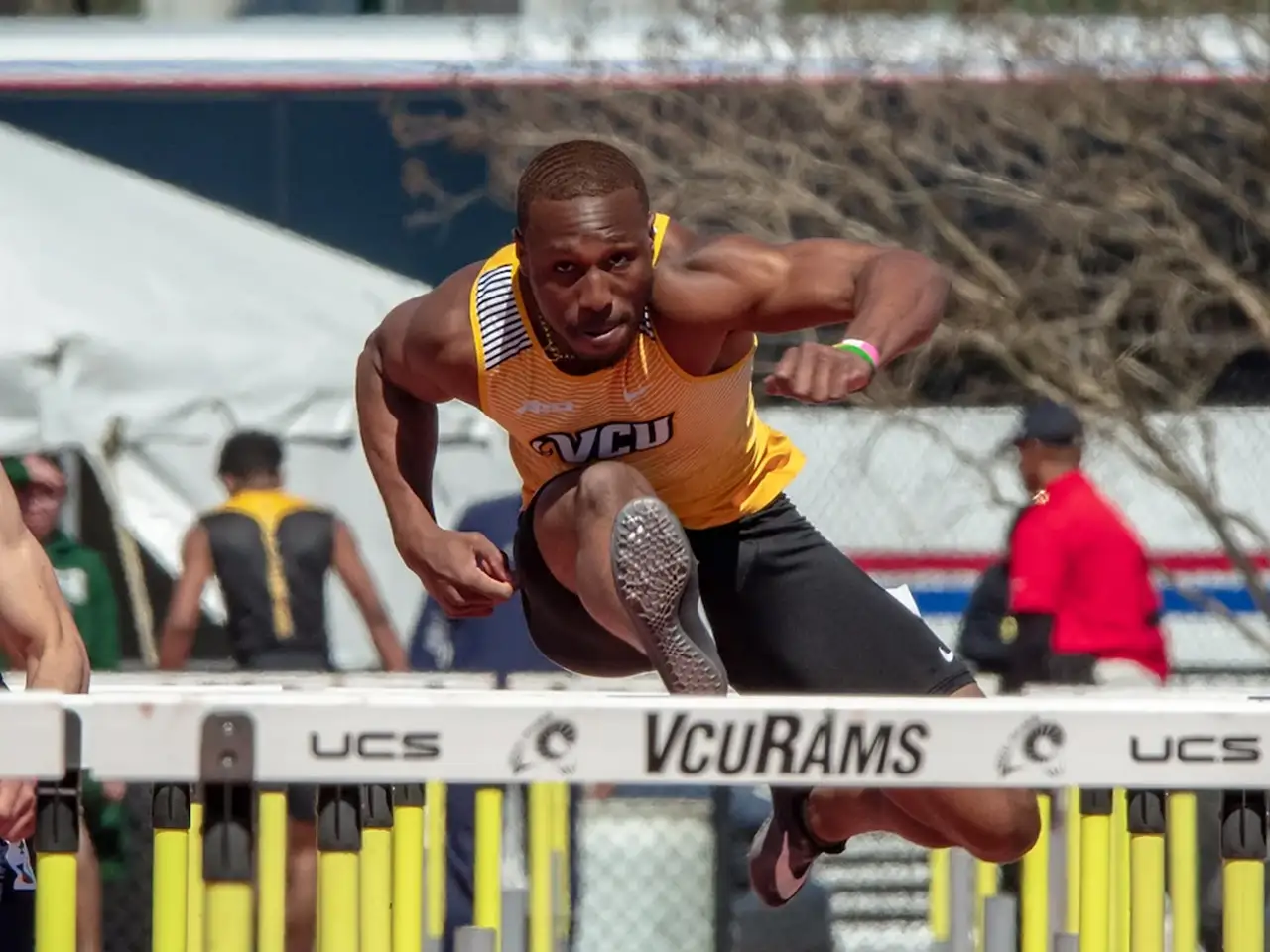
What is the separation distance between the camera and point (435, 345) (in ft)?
14.6

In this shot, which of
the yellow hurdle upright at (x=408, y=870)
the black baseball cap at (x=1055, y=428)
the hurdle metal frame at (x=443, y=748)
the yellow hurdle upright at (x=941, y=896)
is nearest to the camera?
the hurdle metal frame at (x=443, y=748)

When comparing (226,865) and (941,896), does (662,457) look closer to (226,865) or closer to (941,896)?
(226,865)

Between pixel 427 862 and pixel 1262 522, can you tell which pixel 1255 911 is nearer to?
pixel 427 862

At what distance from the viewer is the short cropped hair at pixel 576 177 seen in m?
4.11

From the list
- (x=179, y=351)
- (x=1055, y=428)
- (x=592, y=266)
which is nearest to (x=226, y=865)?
(x=592, y=266)

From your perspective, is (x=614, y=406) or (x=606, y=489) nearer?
(x=606, y=489)

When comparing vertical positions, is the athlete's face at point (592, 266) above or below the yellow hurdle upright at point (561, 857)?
above

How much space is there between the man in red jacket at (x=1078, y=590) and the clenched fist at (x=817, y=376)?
3.84 metres

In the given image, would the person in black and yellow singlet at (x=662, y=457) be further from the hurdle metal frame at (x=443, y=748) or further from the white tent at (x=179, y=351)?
the white tent at (x=179, y=351)

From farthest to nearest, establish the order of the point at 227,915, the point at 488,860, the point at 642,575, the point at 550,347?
1. the point at 488,860
2. the point at 550,347
3. the point at 642,575
4. the point at 227,915

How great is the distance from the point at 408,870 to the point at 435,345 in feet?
3.15

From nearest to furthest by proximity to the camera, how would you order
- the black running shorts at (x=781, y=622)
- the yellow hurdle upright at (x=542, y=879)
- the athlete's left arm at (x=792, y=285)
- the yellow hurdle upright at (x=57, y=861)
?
the yellow hurdle upright at (x=57, y=861) < the athlete's left arm at (x=792, y=285) < the black running shorts at (x=781, y=622) < the yellow hurdle upright at (x=542, y=879)

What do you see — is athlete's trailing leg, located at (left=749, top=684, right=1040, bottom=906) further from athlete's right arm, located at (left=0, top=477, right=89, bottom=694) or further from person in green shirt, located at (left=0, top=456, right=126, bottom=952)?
person in green shirt, located at (left=0, top=456, right=126, bottom=952)

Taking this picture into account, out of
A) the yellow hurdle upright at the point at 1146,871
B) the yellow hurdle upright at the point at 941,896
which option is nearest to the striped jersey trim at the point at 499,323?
the yellow hurdle upright at the point at 1146,871
